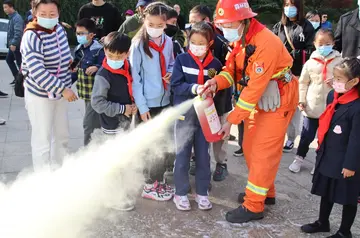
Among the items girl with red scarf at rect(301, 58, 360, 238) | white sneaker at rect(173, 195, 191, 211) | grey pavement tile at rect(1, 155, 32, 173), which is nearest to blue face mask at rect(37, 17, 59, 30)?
grey pavement tile at rect(1, 155, 32, 173)

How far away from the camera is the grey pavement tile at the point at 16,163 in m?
4.53

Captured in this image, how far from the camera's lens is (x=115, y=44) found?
354cm

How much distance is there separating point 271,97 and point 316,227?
1.23 metres

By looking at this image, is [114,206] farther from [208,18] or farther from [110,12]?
[110,12]

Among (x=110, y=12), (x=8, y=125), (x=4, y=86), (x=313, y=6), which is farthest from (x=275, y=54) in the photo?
(x=313, y=6)

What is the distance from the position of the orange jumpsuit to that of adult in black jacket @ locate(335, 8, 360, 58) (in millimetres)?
1852

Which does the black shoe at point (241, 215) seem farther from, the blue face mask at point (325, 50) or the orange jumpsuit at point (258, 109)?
the blue face mask at point (325, 50)

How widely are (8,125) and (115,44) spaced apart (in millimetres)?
3588

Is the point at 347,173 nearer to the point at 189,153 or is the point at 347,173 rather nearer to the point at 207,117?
the point at 207,117

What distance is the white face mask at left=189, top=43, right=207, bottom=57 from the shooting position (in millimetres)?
3561

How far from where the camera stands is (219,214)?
3.75 m

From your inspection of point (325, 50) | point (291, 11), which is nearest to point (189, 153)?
point (325, 50)

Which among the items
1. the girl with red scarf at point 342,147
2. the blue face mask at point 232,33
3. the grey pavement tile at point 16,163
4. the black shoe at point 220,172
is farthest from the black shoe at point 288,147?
the grey pavement tile at point 16,163

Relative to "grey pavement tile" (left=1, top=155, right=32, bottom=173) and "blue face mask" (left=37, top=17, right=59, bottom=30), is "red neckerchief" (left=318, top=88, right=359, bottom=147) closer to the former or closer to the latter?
"blue face mask" (left=37, top=17, right=59, bottom=30)
